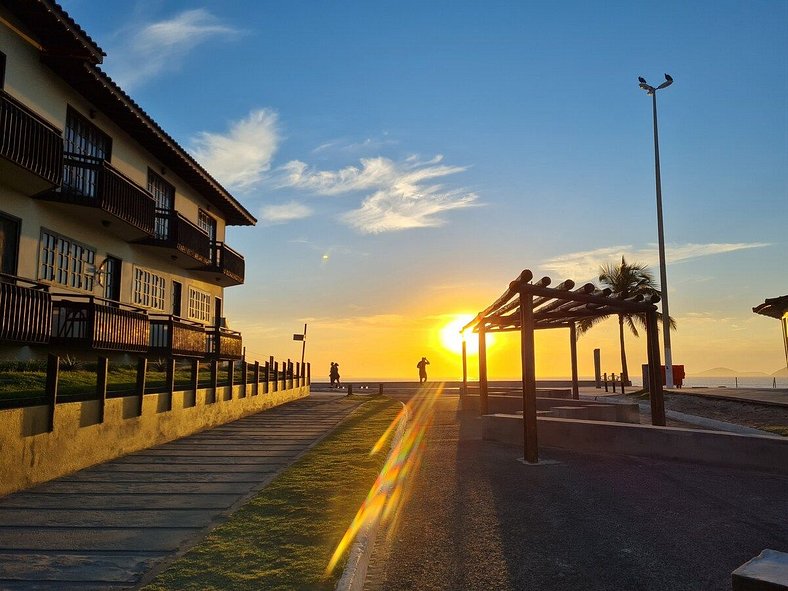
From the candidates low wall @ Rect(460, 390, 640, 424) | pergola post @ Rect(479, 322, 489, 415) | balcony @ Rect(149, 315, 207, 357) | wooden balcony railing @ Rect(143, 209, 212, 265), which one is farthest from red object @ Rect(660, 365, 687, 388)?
wooden balcony railing @ Rect(143, 209, 212, 265)

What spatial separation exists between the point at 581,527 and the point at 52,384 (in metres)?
7.72

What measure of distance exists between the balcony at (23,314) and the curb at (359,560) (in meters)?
8.89

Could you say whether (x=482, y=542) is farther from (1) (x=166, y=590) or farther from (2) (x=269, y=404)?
(2) (x=269, y=404)

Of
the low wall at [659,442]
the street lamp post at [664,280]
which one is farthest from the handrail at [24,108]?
the street lamp post at [664,280]

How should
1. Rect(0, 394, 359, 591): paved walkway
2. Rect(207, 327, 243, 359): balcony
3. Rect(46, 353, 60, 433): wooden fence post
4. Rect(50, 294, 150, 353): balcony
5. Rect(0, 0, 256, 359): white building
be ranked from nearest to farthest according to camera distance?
Rect(0, 394, 359, 591): paved walkway < Rect(46, 353, 60, 433): wooden fence post < Rect(0, 0, 256, 359): white building < Rect(50, 294, 150, 353): balcony < Rect(207, 327, 243, 359): balcony

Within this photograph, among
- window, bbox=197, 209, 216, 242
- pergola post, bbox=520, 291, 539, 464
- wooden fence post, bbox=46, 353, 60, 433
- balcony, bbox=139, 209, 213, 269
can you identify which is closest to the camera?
wooden fence post, bbox=46, 353, 60, 433

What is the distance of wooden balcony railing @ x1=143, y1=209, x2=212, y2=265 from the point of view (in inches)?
781

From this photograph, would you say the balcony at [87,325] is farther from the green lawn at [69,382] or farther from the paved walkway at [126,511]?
the paved walkway at [126,511]

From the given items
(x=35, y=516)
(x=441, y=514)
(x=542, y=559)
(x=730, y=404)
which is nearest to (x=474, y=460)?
(x=441, y=514)

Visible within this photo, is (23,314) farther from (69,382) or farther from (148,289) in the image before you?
(148,289)

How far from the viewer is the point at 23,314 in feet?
37.8

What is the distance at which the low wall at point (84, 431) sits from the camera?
25.5 ft

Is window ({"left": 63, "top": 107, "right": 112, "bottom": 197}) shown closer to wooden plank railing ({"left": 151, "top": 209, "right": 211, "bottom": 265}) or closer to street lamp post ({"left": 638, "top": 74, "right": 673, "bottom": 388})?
wooden plank railing ({"left": 151, "top": 209, "right": 211, "bottom": 265})

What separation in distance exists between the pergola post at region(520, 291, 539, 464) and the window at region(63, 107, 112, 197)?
11.9 m
